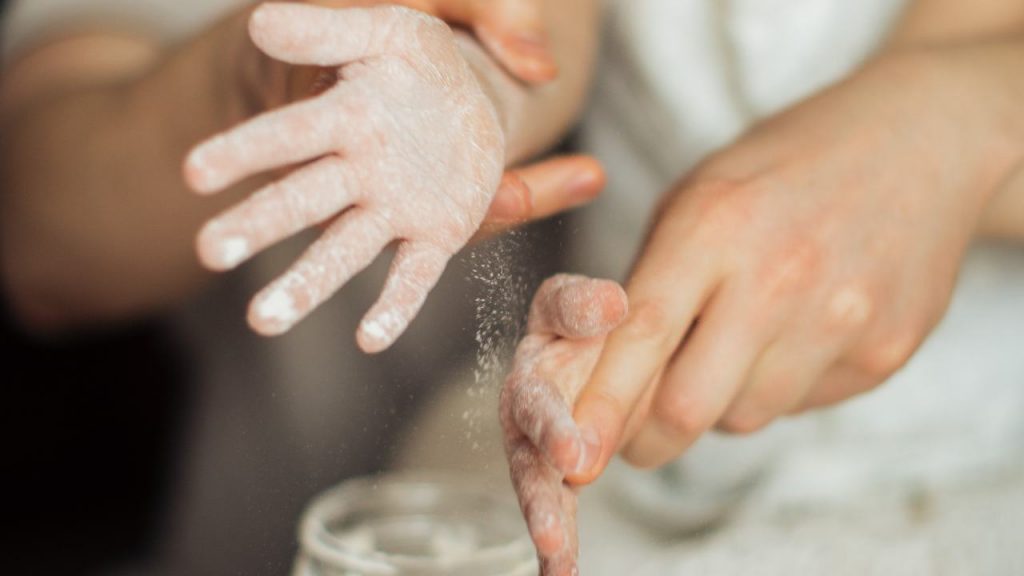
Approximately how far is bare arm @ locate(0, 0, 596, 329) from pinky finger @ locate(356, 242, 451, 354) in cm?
9

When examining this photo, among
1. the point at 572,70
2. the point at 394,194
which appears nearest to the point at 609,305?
the point at 394,194

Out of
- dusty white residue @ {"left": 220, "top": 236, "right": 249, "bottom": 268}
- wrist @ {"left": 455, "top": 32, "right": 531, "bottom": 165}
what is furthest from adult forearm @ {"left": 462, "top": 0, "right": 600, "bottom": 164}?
dusty white residue @ {"left": 220, "top": 236, "right": 249, "bottom": 268}

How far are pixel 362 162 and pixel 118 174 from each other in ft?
0.57

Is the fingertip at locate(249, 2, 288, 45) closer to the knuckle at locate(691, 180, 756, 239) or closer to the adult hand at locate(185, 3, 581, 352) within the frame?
the adult hand at locate(185, 3, 581, 352)

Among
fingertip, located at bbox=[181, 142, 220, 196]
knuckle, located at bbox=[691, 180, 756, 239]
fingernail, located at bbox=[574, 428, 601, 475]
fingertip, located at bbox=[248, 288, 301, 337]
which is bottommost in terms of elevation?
knuckle, located at bbox=[691, 180, 756, 239]

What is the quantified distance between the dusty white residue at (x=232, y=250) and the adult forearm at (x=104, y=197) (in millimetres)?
141

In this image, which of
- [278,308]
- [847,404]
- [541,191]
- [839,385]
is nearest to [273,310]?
[278,308]

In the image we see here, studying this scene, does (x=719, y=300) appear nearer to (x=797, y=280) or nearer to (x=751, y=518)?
(x=797, y=280)

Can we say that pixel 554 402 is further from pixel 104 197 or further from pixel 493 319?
pixel 104 197

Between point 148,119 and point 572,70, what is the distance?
159 millimetres

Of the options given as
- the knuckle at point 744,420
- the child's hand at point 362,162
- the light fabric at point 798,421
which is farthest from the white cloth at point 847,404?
the child's hand at point 362,162

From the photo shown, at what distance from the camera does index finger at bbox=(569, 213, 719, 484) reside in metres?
0.22

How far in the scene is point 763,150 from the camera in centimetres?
32

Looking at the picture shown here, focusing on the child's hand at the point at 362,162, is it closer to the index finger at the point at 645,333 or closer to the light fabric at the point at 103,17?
the index finger at the point at 645,333
